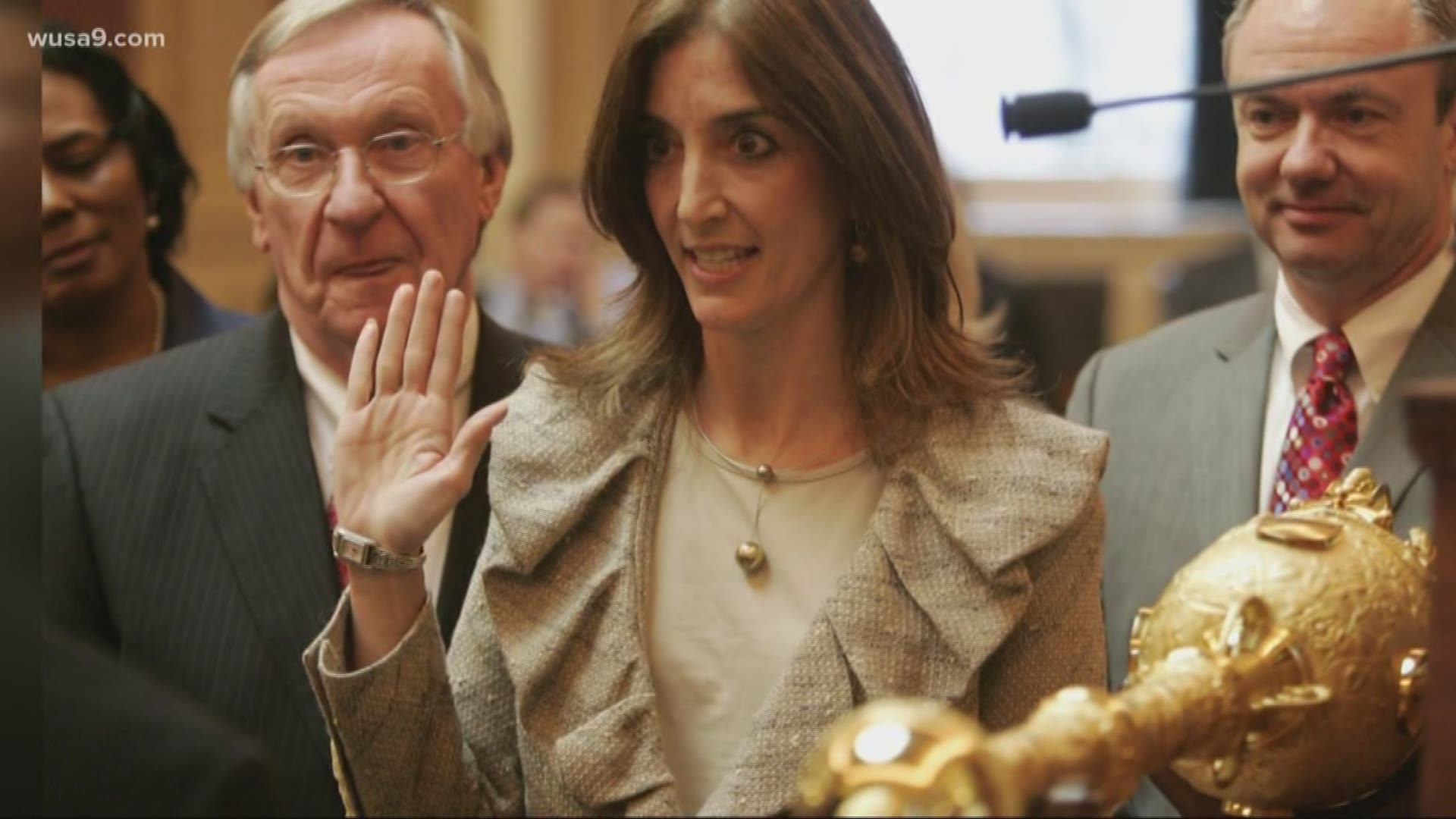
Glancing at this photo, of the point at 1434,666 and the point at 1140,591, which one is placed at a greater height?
the point at 1434,666

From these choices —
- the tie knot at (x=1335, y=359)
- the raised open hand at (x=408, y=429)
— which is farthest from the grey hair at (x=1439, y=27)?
the raised open hand at (x=408, y=429)

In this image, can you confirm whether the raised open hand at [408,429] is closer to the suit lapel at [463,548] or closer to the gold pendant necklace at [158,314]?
the suit lapel at [463,548]

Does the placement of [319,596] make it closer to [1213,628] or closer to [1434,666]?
[1213,628]

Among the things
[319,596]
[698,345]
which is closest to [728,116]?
[698,345]

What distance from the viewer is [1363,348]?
232 centimetres

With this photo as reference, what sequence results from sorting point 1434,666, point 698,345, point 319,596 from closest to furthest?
1. point 1434,666
2. point 698,345
3. point 319,596

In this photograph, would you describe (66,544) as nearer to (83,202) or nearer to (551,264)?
(83,202)

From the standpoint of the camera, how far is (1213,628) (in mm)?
1666

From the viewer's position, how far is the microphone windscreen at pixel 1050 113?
1.92 m

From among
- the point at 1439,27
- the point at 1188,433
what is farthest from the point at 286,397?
the point at 1439,27

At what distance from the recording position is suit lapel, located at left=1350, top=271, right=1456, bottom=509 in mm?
2145

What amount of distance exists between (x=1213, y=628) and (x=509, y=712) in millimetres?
653

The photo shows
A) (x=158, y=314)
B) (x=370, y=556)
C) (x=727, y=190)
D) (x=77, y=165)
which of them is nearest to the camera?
(x=370, y=556)

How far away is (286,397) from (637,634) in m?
0.71
